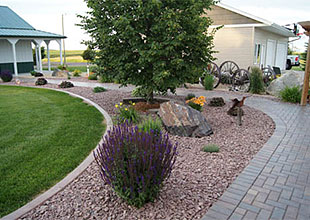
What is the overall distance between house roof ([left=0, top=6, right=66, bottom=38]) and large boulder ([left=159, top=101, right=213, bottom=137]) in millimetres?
14417

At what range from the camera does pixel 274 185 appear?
13.3 ft

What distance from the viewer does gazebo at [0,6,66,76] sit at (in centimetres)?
1753

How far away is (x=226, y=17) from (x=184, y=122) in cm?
1056

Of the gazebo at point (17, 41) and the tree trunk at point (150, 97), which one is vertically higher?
the gazebo at point (17, 41)

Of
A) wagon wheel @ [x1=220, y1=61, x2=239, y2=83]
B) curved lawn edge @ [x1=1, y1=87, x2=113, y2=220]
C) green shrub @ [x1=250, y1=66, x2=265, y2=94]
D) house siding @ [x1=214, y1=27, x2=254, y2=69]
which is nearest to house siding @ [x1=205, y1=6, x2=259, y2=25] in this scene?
house siding @ [x1=214, y1=27, x2=254, y2=69]

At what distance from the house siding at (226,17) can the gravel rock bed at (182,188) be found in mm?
9698

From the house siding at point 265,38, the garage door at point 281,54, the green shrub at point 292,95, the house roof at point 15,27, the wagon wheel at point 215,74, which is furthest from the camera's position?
the garage door at point 281,54

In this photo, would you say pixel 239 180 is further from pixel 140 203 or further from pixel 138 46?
pixel 138 46

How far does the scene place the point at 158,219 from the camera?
316 centimetres

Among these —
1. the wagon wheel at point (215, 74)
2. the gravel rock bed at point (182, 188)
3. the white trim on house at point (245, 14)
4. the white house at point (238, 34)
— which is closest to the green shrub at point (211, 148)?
the gravel rock bed at point (182, 188)

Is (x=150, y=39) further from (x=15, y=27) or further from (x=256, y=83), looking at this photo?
(x=15, y=27)

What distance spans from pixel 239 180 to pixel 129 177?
69.4 inches

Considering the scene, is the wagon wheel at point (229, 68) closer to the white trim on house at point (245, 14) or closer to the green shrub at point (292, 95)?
the white trim on house at point (245, 14)

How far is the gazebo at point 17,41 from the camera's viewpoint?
17.5 m
